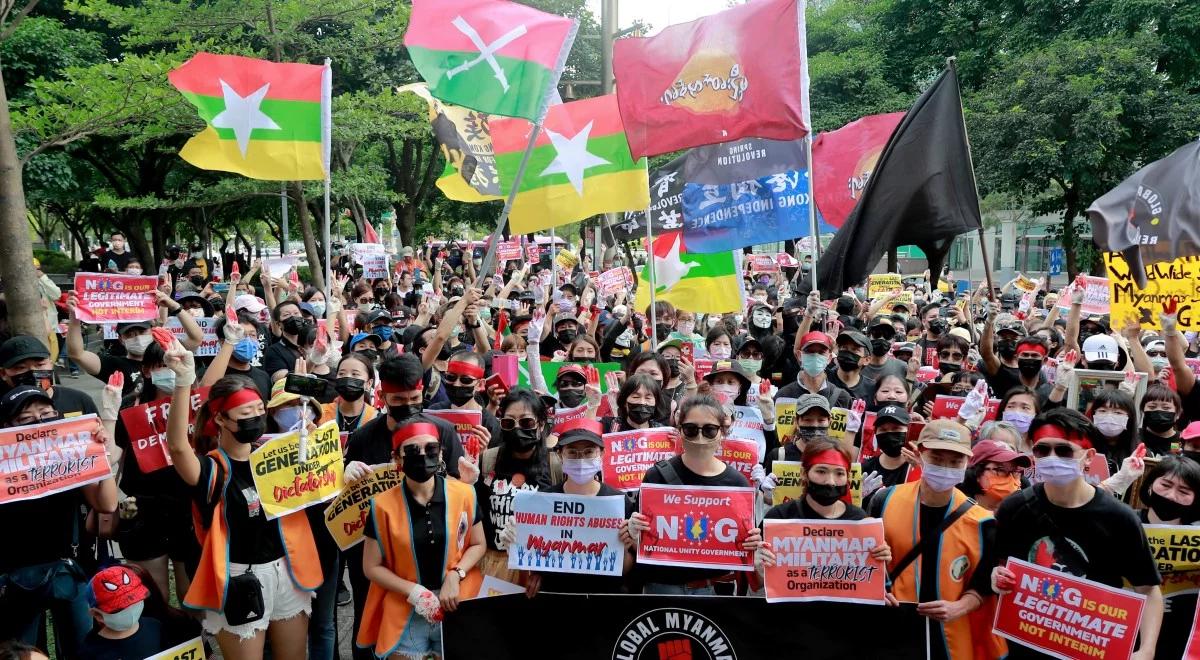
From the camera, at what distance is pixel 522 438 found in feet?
17.4

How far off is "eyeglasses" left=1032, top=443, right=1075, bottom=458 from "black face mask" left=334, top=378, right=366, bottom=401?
403 centimetres

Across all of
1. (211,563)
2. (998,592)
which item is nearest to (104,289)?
(211,563)

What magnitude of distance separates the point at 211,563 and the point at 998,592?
3661 mm

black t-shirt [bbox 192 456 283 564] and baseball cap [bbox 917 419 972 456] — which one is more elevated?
baseball cap [bbox 917 419 972 456]

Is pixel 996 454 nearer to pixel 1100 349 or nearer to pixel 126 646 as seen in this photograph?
pixel 1100 349

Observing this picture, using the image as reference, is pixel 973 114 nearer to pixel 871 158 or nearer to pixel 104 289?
pixel 871 158

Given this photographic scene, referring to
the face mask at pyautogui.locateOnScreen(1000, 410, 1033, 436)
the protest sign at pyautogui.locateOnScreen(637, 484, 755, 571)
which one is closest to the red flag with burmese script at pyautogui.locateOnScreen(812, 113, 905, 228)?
the face mask at pyautogui.locateOnScreen(1000, 410, 1033, 436)

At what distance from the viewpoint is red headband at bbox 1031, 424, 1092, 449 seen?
4.42 m

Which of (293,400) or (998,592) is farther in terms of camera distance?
(293,400)

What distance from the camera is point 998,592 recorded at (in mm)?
4316

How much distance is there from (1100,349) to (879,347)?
1.73 meters

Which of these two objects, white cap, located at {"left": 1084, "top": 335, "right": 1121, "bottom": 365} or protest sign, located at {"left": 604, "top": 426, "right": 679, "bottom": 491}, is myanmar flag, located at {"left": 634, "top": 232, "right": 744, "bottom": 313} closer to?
white cap, located at {"left": 1084, "top": 335, "right": 1121, "bottom": 365}

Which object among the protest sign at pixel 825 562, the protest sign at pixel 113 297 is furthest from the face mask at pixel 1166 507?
the protest sign at pixel 113 297

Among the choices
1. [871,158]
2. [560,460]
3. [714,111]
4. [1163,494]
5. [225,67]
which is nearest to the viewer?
[1163,494]
